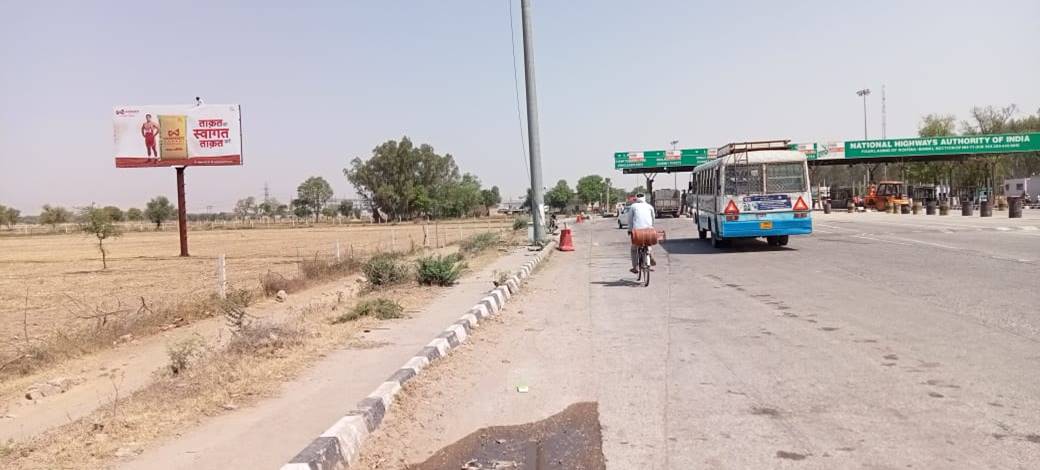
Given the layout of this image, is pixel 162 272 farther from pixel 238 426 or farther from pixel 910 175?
pixel 910 175

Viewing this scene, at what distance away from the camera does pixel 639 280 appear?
14.4 meters

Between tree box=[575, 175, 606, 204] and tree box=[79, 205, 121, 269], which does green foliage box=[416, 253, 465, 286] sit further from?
tree box=[575, 175, 606, 204]

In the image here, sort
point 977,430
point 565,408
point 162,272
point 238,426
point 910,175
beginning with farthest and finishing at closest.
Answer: point 910,175 < point 162,272 < point 565,408 < point 238,426 < point 977,430

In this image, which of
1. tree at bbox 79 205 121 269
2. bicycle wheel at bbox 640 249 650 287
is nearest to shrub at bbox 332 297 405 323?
bicycle wheel at bbox 640 249 650 287

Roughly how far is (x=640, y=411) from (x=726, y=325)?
4.01 m

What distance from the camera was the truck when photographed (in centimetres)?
6153

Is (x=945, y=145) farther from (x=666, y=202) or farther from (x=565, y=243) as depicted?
(x=565, y=243)

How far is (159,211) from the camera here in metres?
112

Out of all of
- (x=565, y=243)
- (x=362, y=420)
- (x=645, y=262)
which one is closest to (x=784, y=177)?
(x=645, y=262)

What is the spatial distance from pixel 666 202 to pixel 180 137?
37.1 metres

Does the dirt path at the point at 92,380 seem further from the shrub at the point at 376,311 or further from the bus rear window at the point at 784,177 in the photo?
the bus rear window at the point at 784,177

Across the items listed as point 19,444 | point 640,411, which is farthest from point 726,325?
point 19,444

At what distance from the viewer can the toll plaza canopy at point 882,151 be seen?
188 ft

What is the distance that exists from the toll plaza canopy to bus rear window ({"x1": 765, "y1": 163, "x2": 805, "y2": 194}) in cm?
3824
